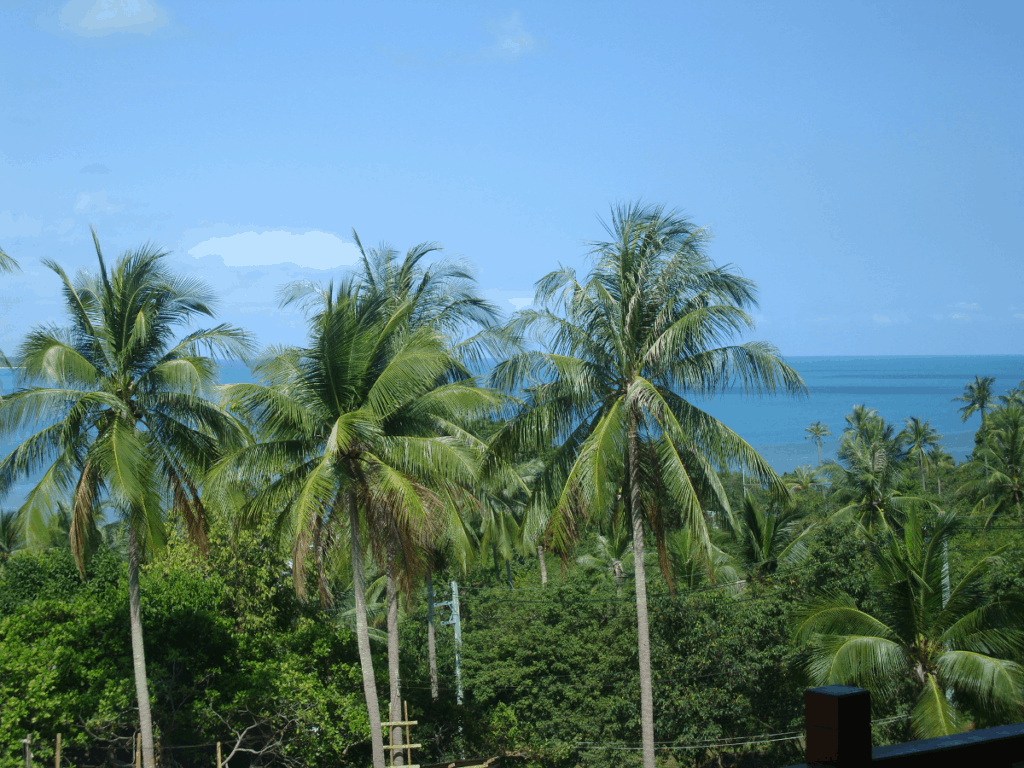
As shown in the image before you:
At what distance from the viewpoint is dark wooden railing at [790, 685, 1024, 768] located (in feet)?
5.23

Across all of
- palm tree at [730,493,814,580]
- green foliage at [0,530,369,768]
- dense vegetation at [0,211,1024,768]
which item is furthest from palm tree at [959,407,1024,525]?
green foliage at [0,530,369,768]

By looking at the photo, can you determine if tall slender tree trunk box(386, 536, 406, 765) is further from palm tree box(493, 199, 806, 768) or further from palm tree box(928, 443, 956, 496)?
palm tree box(928, 443, 956, 496)

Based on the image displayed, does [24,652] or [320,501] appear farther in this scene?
[24,652]

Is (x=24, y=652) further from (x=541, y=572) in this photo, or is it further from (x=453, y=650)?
(x=541, y=572)

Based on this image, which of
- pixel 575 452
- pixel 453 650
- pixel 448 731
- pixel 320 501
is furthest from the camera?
pixel 453 650

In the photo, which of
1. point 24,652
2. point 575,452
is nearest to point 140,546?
point 24,652

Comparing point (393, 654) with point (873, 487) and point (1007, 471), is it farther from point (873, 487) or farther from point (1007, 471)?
point (1007, 471)

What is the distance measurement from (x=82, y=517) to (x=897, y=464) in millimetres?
30387

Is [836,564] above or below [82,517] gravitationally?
below

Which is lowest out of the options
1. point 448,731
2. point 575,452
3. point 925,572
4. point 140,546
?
point 448,731

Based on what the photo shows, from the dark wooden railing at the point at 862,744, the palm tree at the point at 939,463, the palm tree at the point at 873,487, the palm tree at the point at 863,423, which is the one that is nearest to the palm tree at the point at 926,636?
the dark wooden railing at the point at 862,744

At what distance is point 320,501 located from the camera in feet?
40.4

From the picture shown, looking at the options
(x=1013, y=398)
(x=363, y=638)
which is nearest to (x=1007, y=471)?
(x=1013, y=398)

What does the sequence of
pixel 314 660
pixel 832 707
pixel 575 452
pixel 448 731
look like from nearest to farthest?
1. pixel 832 707
2. pixel 575 452
3. pixel 314 660
4. pixel 448 731
